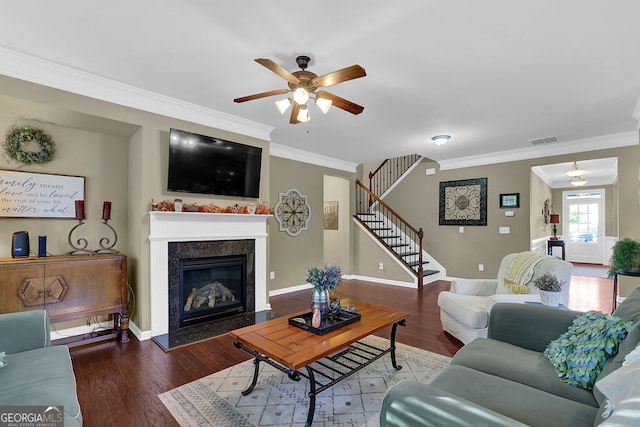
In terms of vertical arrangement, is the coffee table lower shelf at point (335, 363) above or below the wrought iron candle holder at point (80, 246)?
below

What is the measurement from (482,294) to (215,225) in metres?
3.27

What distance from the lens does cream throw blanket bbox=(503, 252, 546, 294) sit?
3113mm

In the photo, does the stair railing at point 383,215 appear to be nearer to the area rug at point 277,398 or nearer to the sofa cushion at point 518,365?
the area rug at point 277,398

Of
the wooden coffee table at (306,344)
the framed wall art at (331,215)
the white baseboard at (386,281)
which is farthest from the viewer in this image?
the framed wall art at (331,215)

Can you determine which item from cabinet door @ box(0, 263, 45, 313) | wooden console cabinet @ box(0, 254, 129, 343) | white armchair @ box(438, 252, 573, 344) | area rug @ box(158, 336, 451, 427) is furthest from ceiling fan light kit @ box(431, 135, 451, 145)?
cabinet door @ box(0, 263, 45, 313)

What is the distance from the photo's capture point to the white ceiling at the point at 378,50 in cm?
197

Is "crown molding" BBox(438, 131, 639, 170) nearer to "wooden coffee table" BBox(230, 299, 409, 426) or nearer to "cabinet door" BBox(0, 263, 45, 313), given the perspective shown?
"wooden coffee table" BBox(230, 299, 409, 426)

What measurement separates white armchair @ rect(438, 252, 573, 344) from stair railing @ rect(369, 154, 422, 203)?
4.28m

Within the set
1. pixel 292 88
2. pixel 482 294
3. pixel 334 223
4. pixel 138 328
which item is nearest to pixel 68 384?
pixel 138 328

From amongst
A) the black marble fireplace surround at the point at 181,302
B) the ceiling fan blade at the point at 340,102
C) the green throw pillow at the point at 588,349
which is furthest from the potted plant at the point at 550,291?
the black marble fireplace surround at the point at 181,302

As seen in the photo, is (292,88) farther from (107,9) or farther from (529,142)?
(529,142)

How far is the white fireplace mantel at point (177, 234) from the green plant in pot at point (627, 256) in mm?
4558

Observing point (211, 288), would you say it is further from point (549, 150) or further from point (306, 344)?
point (549, 150)

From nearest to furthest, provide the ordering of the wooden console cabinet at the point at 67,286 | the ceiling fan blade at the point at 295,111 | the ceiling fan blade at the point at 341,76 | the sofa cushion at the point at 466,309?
the ceiling fan blade at the point at 341,76
the wooden console cabinet at the point at 67,286
the ceiling fan blade at the point at 295,111
the sofa cushion at the point at 466,309
